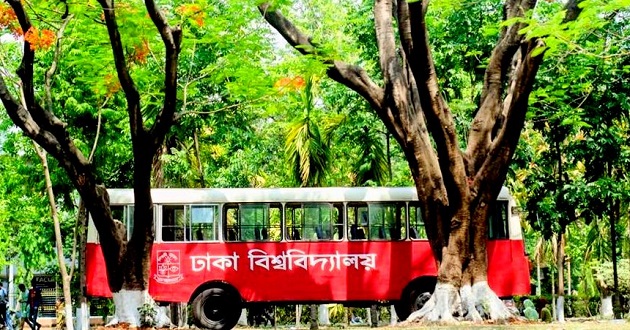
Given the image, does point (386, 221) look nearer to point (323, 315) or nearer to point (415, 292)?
point (415, 292)

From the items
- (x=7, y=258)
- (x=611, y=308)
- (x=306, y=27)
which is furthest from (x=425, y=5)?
(x=7, y=258)

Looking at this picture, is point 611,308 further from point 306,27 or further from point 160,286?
point 160,286

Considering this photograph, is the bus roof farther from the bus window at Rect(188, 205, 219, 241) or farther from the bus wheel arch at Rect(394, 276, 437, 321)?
the bus wheel arch at Rect(394, 276, 437, 321)

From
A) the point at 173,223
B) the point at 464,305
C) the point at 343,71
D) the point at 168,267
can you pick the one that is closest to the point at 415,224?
the point at 464,305

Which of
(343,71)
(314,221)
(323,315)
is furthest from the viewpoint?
(323,315)

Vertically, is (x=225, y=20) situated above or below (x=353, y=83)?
above

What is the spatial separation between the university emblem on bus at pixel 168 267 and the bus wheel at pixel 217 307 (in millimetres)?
609

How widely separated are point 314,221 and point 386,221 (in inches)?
56.4

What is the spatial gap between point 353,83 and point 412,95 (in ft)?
3.59

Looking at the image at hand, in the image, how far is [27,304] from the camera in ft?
83.7

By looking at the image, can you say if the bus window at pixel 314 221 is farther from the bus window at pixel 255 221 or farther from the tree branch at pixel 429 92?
the tree branch at pixel 429 92

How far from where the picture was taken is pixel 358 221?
19656 millimetres

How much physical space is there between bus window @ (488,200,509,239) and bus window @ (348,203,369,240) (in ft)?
8.06

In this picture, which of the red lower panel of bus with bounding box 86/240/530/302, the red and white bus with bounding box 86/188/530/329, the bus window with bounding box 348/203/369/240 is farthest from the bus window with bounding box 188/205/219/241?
the bus window with bounding box 348/203/369/240
